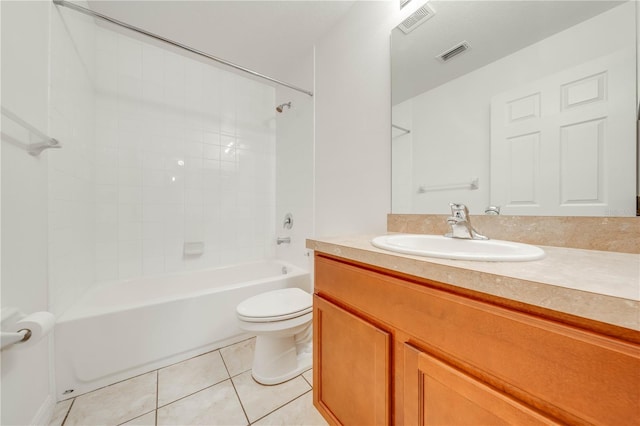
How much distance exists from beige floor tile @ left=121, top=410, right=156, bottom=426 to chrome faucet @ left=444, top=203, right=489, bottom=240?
152cm

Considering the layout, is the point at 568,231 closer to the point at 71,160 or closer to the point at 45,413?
→ the point at 45,413

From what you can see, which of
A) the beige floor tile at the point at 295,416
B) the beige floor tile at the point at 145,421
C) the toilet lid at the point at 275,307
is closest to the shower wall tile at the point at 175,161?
the toilet lid at the point at 275,307

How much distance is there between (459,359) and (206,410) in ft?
3.87

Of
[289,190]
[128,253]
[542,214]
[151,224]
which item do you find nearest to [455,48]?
[542,214]

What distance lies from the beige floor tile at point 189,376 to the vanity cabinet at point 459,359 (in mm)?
770

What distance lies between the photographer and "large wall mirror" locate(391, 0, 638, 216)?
67cm

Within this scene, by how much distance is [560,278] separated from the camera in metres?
0.40

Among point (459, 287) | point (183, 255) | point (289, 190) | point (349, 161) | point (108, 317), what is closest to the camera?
point (459, 287)

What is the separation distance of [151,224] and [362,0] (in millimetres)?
2219

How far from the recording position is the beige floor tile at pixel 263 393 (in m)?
1.06

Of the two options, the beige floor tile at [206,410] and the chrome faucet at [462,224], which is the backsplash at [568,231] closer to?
the chrome faucet at [462,224]

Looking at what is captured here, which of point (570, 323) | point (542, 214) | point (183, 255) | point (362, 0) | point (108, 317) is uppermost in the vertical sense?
point (362, 0)

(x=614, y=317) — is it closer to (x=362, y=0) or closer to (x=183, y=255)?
(x=362, y=0)

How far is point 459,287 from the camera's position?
486mm
